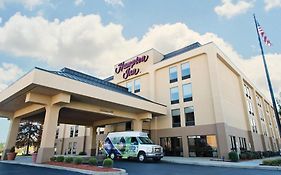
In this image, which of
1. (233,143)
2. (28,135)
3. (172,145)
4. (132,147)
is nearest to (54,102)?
(132,147)

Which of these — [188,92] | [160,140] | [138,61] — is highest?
[138,61]

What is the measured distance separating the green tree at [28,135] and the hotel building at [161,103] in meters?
19.7

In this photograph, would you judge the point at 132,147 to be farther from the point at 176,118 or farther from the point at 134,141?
the point at 176,118

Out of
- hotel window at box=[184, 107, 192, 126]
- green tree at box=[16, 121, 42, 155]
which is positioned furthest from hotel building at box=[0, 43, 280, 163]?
green tree at box=[16, 121, 42, 155]

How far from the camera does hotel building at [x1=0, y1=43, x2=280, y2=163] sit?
16078mm

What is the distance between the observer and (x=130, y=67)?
1268 inches

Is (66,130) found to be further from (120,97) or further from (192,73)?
(192,73)

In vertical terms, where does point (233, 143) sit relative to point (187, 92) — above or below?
below

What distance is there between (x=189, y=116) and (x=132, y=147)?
8.94 metres

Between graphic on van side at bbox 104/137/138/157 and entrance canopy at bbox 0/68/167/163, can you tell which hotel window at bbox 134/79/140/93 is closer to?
entrance canopy at bbox 0/68/167/163

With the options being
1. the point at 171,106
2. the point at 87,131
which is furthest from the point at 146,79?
the point at 87,131

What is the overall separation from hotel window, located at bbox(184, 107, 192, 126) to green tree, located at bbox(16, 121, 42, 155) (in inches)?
1375

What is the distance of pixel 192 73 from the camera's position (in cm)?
2512

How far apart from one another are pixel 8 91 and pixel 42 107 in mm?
3188
